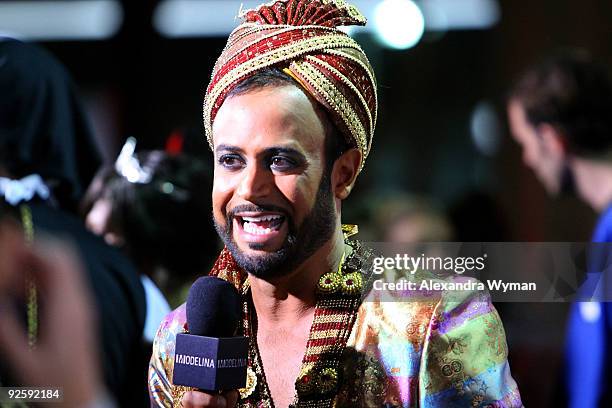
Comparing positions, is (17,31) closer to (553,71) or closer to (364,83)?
(364,83)

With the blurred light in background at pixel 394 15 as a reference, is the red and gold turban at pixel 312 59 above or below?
below

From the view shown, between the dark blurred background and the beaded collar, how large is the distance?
462 millimetres

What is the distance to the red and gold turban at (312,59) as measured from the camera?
2049 mm

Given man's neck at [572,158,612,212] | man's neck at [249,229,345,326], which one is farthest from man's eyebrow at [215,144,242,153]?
man's neck at [572,158,612,212]

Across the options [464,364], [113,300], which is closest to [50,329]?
[113,300]

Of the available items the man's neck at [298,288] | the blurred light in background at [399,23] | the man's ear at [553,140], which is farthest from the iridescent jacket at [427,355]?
the blurred light in background at [399,23]

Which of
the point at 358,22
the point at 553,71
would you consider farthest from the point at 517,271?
the point at 358,22

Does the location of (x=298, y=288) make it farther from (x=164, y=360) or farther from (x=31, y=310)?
(x=31, y=310)

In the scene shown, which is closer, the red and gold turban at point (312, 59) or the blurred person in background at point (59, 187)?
the red and gold turban at point (312, 59)

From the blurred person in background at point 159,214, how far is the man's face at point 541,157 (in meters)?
0.89

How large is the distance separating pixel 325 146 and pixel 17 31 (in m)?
1.25

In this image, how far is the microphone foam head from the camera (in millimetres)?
1871

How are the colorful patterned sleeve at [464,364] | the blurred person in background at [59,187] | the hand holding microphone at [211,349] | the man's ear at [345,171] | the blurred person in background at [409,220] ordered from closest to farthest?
the hand holding microphone at [211,349] → the colorful patterned sleeve at [464,364] → the man's ear at [345,171] → the blurred person in background at [409,220] → the blurred person in background at [59,187]

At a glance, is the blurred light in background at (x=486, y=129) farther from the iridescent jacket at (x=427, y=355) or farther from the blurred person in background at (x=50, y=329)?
the blurred person in background at (x=50, y=329)
